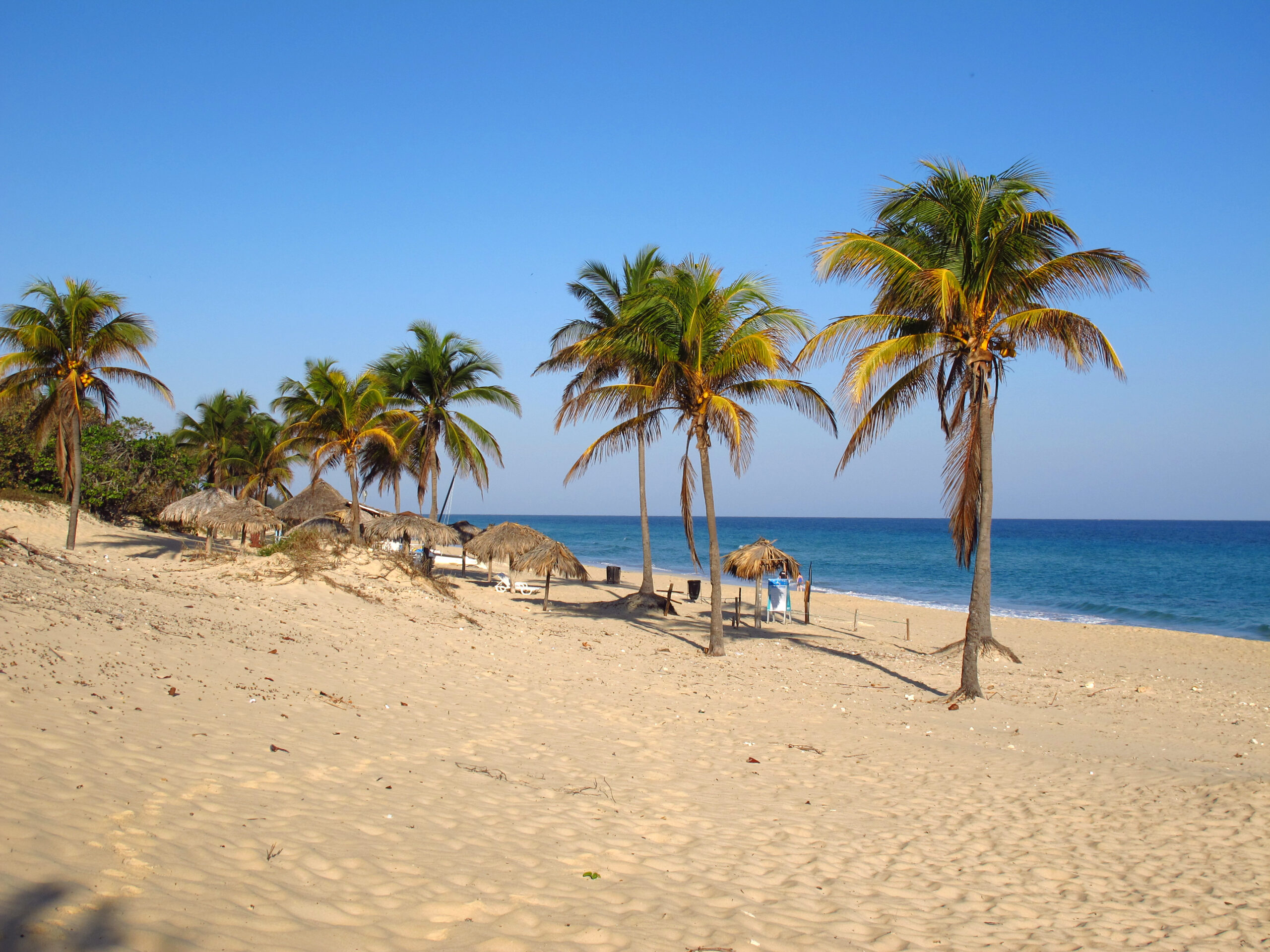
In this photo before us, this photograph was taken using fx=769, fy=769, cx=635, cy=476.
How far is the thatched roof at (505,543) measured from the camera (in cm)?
2102

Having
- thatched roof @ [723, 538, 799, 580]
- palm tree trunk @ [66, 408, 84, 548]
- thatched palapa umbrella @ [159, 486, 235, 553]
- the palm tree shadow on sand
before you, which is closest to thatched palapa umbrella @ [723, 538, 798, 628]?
thatched roof @ [723, 538, 799, 580]

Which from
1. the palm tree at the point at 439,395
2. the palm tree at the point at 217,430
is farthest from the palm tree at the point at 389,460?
the palm tree at the point at 217,430

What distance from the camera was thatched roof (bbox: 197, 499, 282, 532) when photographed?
21.0 meters

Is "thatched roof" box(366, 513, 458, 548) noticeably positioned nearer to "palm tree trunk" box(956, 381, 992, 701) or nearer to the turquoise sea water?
"palm tree trunk" box(956, 381, 992, 701)

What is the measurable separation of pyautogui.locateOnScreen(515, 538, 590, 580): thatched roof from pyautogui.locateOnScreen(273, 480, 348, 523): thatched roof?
11615 millimetres

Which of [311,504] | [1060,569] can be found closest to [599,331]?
[311,504]

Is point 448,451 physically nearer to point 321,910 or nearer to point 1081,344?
point 1081,344

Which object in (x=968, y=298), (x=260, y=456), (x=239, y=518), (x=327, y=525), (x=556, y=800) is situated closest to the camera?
(x=556, y=800)

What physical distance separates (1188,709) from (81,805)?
12.7 m

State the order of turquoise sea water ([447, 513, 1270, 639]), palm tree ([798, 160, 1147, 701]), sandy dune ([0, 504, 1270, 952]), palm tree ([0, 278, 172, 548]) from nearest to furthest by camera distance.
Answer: sandy dune ([0, 504, 1270, 952]) → palm tree ([798, 160, 1147, 701]) → palm tree ([0, 278, 172, 548]) → turquoise sea water ([447, 513, 1270, 639])

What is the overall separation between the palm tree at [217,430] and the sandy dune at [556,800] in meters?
27.8

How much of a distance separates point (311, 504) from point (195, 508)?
6644mm

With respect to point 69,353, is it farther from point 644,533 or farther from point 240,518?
point 644,533

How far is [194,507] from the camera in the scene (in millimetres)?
21828
